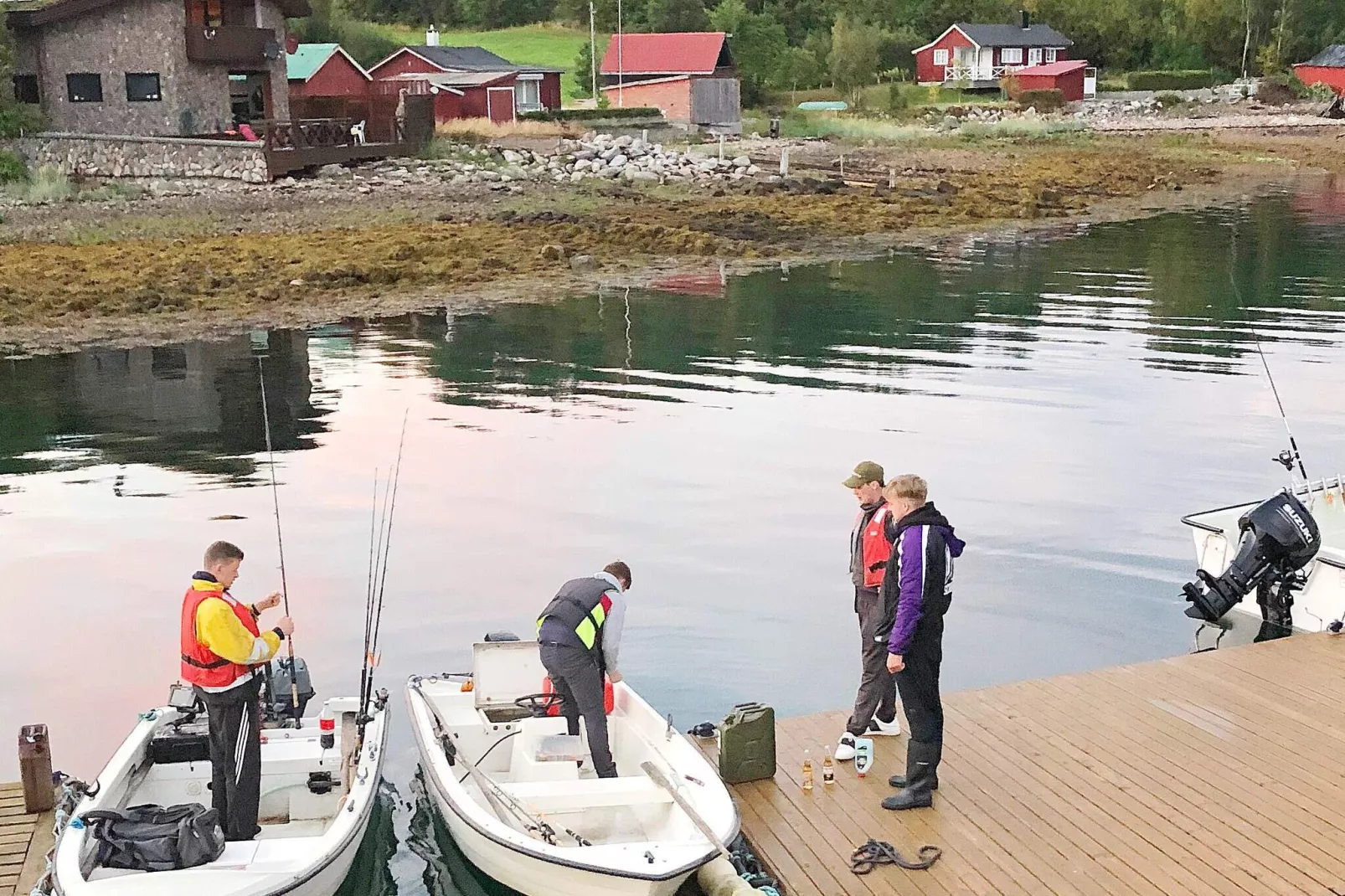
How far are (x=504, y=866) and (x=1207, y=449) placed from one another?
42.6ft

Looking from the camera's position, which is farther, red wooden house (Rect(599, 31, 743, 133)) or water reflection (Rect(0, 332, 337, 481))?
red wooden house (Rect(599, 31, 743, 133))

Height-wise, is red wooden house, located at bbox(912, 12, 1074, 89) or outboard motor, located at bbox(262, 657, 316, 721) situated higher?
red wooden house, located at bbox(912, 12, 1074, 89)

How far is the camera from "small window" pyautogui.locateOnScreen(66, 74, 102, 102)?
4522cm

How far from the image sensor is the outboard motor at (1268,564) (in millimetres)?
11047

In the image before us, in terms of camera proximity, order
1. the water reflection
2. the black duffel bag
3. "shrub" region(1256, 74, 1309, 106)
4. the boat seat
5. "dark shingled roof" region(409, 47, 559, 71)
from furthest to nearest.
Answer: "shrub" region(1256, 74, 1309, 106)
"dark shingled roof" region(409, 47, 559, 71)
the water reflection
the boat seat
the black duffel bag

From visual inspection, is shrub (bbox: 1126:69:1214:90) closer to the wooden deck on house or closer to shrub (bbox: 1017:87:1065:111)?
shrub (bbox: 1017:87:1065:111)

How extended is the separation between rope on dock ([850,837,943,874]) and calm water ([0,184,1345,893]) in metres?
2.49

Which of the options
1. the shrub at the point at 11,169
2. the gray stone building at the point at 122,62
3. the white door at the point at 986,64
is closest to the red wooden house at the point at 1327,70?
the white door at the point at 986,64

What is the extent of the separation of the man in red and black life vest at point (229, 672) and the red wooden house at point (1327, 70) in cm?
8906

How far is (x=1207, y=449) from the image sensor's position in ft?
59.2

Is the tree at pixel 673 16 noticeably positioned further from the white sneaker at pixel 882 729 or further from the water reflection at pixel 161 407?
the white sneaker at pixel 882 729

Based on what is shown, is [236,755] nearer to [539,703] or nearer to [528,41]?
[539,703]

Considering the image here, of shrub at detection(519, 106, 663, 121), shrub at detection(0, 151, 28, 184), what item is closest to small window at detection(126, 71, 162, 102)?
shrub at detection(0, 151, 28, 184)

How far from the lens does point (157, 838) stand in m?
6.99
